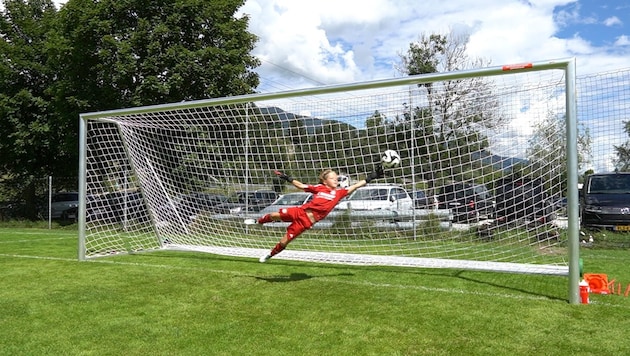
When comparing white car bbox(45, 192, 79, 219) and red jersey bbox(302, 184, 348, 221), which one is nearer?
red jersey bbox(302, 184, 348, 221)

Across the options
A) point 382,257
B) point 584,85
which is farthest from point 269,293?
point 584,85

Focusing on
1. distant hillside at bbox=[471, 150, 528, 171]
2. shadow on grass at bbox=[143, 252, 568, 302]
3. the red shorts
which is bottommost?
shadow on grass at bbox=[143, 252, 568, 302]

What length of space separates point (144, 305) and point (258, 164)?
18.1 feet

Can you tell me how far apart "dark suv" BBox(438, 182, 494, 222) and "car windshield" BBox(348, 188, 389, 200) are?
1.44m

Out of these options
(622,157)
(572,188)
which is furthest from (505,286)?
(622,157)

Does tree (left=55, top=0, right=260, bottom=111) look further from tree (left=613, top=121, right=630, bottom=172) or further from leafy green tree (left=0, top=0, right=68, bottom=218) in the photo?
tree (left=613, top=121, right=630, bottom=172)

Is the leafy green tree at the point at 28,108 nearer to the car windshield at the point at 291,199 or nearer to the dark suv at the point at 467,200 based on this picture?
the car windshield at the point at 291,199

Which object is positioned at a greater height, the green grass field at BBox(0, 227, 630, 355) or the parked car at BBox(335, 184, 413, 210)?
the parked car at BBox(335, 184, 413, 210)

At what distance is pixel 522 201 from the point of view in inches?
335

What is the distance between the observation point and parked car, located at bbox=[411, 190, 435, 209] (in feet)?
34.2

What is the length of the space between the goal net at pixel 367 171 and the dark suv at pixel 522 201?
31 millimetres

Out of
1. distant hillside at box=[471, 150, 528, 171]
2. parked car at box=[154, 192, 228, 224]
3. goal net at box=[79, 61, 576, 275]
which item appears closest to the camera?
goal net at box=[79, 61, 576, 275]

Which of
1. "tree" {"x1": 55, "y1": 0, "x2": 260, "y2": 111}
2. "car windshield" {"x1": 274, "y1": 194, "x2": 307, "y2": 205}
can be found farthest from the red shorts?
"tree" {"x1": 55, "y1": 0, "x2": 260, "y2": 111}

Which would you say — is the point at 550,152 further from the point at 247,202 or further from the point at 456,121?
the point at 247,202
